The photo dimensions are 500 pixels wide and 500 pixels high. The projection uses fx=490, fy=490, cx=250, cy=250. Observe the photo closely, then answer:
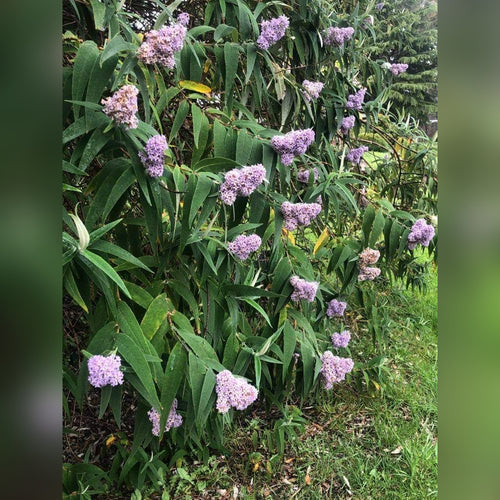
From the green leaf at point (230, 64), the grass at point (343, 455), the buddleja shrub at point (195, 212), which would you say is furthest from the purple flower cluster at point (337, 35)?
the grass at point (343, 455)

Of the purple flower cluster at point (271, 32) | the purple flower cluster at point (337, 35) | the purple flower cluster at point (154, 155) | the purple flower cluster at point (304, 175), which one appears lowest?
the purple flower cluster at point (304, 175)

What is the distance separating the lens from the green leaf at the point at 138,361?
64 centimetres

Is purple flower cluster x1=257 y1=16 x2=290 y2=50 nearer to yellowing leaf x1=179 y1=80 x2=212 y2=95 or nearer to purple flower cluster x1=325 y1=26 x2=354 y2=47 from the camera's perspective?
yellowing leaf x1=179 y1=80 x2=212 y2=95

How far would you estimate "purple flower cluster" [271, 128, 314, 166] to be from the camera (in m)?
0.82

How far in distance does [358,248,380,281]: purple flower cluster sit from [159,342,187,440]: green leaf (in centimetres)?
56

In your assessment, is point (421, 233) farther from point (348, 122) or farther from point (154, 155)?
point (154, 155)

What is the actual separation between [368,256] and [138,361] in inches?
26.6

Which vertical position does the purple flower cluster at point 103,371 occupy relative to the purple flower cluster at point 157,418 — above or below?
above

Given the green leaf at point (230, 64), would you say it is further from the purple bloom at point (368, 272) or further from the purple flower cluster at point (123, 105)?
the purple bloom at point (368, 272)

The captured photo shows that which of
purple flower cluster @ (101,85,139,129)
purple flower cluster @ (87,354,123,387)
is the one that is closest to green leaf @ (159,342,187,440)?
purple flower cluster @ (87,354,123,387)

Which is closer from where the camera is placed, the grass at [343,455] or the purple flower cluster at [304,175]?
the purple flower cluster at [304,175]

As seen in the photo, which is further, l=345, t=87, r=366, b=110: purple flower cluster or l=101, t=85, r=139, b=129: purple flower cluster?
l=345, t=87, r=366, b=110: purple flower cluster

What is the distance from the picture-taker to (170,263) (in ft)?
2.91
